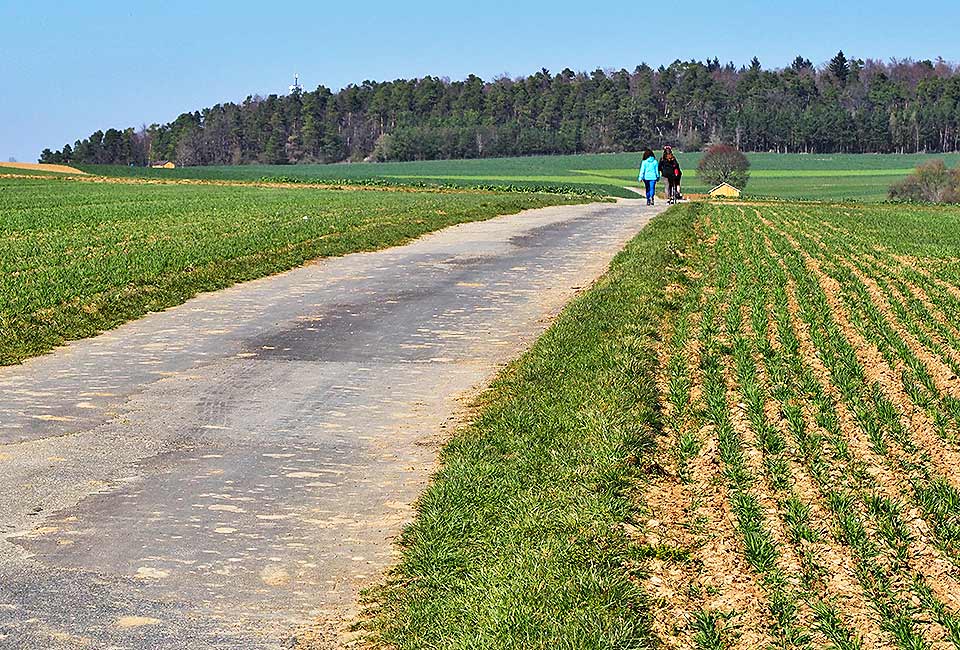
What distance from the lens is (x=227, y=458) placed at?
848 centimetres

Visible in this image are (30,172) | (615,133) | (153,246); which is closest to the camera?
(153,246)

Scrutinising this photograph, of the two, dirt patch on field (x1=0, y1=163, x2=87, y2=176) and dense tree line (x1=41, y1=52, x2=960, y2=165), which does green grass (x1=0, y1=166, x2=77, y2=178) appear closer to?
dirt patch on field (x1=0, y1=163, x2=87, y2=176)

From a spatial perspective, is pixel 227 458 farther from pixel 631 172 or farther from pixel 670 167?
pixel 631 172

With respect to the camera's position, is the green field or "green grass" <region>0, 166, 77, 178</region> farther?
the green field

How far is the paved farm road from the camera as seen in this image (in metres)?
5.88

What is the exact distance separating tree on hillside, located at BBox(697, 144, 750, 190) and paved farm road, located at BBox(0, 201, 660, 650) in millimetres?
115075

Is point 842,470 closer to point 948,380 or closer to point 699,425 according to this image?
point 699,425

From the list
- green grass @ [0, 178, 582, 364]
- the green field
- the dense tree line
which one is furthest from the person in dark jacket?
the dense tree line

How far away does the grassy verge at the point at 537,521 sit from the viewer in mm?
5473

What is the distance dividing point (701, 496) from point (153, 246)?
60.1 feet

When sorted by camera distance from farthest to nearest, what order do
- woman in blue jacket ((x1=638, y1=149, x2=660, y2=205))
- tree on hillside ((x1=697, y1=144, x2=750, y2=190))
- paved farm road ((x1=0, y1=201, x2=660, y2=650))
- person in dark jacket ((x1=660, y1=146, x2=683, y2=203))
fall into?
tree on hillside ((x1=697, y1=144, x2=750, y2=190)), woman in blue jacket ((x1=638, y1=149, x2=660, y2=205)), person in dark jacket ((x1=660, y1=146, x2=683, y2=203)), paved farm road ((x1=0, y1=201, x2=660, y2=650))

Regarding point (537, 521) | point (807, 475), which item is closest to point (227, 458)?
point (537, 521)

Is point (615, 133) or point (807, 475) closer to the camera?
point (807, 475)

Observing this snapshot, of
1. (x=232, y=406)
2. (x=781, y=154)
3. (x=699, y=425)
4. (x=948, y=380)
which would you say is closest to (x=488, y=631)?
(x=699, y=425)
